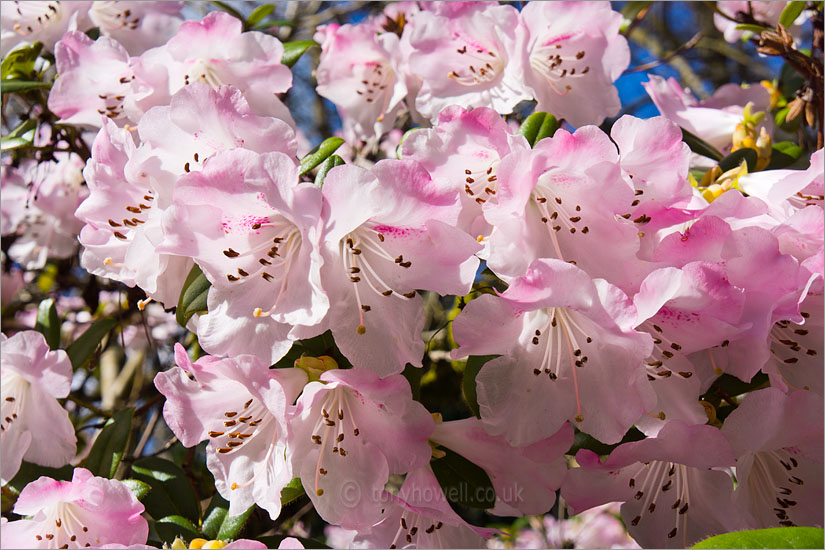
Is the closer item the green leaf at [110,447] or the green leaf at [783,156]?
the green leaf at [110,447]

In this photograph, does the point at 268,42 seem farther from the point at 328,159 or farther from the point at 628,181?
the point at 628,181

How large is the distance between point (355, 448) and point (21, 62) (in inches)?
40.9

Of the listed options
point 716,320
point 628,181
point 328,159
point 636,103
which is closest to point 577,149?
point 628,181

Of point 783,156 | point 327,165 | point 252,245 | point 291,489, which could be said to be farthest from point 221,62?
point 783,156

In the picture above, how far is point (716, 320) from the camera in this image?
82 centimetres

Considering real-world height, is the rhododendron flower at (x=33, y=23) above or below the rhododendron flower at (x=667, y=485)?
above

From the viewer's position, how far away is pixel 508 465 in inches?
37.0

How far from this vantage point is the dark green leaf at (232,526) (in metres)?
0.97

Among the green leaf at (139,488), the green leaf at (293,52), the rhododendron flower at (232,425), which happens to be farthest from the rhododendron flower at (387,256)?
the green leaf at (293,52)

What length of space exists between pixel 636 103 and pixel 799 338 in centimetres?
155

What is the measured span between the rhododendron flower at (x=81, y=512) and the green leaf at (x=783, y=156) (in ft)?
3.75

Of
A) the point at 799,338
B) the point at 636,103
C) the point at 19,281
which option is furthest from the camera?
the point at 636,103

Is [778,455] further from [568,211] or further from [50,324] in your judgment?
[50,324]

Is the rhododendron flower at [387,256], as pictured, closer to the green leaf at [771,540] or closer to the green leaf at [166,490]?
the green leaf at [771,540]
